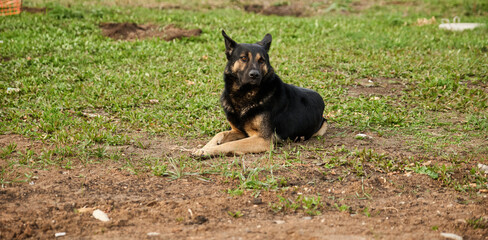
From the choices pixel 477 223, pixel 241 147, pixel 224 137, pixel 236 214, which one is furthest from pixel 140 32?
pixel 477 223

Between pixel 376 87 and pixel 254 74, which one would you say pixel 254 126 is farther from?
pixel 376 87

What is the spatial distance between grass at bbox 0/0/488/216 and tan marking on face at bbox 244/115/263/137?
463 mm

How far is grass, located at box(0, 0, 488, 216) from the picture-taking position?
5148mm

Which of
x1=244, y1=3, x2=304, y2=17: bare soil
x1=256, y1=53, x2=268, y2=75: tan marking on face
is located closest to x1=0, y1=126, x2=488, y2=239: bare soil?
x1=256, y1=53, x2=268, y2=75: tan marking on face

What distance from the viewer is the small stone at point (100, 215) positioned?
12.4 ft

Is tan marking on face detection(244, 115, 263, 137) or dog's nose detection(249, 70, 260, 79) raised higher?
dog's nose detection(249, 70, 260, 79)

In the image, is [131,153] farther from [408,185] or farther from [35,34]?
[35,34]

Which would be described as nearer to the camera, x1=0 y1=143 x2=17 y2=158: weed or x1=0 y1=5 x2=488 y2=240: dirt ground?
x1=0 y1=5 x2=488 y2=240: dirt ground

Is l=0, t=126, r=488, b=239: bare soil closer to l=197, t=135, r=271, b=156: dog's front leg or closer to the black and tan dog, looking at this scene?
l=197, t=135, r=271, b=156: dog's front leg

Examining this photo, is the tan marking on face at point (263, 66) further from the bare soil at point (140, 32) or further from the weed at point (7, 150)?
the bare soil at point (140, 32)

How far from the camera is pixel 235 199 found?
13.9 feet

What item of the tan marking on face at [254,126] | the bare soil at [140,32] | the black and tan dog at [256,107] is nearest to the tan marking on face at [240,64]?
the black and tan dog at [256,107]

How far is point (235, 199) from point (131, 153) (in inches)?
73.8

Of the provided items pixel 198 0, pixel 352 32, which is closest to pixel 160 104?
pixel 352 32
